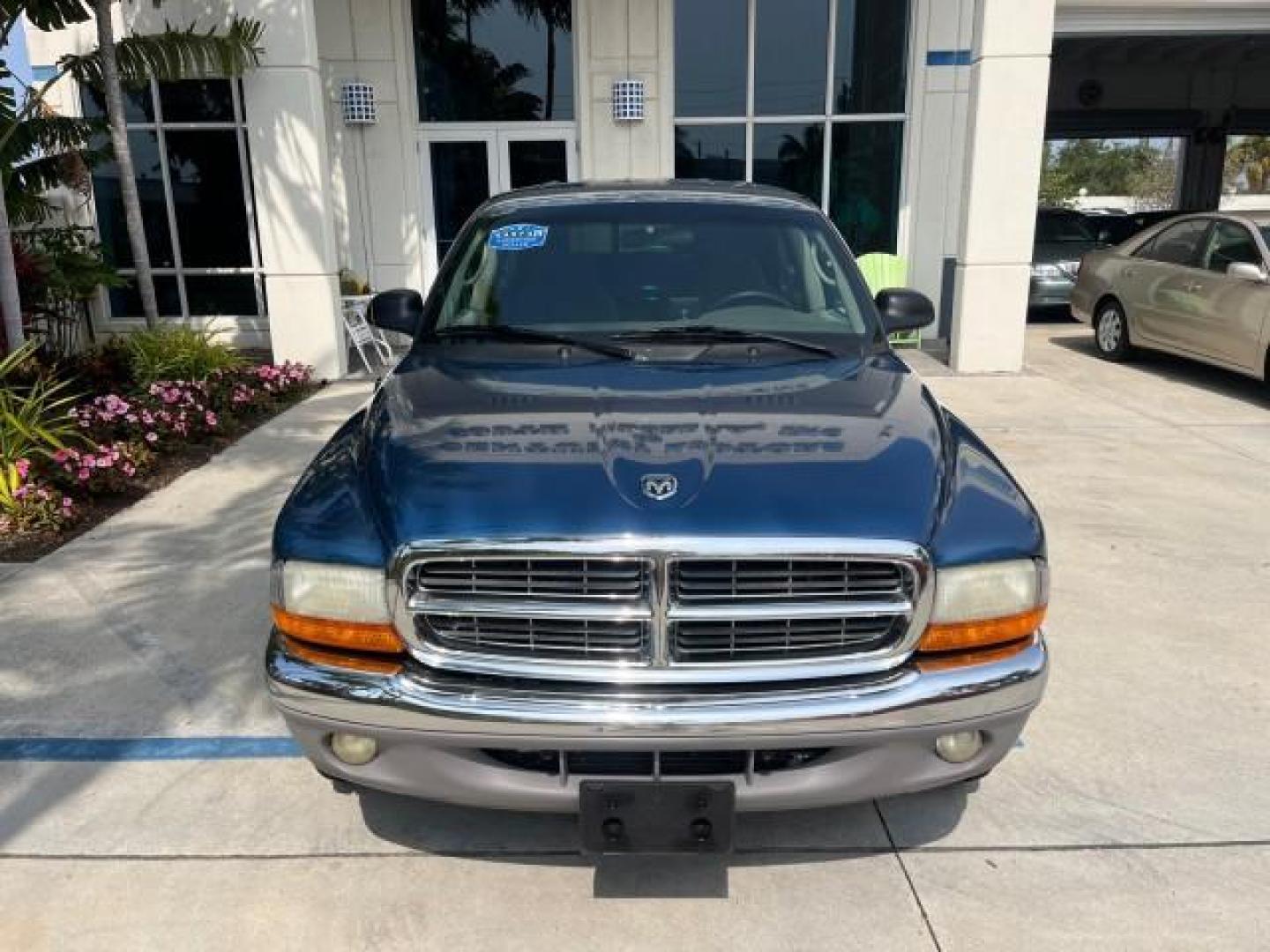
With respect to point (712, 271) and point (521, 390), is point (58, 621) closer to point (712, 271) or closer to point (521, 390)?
point (521, 390)

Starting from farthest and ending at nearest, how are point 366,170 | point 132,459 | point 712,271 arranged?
point 366,170, point 132,459, point 712,271

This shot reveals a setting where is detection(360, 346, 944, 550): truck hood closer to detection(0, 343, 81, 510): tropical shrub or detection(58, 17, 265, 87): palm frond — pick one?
detection(0, 343, 81, 510): tropical shrub

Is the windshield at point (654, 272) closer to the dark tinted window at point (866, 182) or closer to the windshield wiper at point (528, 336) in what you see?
the windshield wiper at point (528, 336)

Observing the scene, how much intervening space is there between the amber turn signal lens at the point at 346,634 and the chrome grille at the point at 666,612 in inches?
2.1

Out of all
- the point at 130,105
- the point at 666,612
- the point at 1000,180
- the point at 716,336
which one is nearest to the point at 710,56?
the point at 1000,180

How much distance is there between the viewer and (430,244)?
12.3m

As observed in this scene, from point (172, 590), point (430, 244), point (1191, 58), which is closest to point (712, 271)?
point (172, 590)

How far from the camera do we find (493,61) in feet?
39.9

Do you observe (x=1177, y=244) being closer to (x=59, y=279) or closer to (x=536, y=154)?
(x=536, y=154)

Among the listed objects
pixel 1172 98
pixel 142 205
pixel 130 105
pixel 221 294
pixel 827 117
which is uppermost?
pixel 1172 98

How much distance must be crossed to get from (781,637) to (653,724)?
0.38 meters

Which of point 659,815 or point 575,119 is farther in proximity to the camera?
point 575,119

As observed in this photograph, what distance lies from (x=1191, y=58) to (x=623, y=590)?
78.3 ft

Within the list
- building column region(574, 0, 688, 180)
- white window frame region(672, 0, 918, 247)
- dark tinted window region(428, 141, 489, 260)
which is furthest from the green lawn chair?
dark tinted window region(428, 141, 489, 260)
